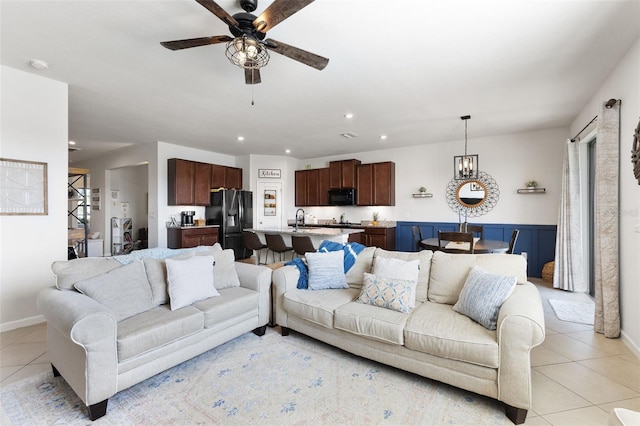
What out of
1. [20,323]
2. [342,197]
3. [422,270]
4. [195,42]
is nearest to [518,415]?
[422,270]

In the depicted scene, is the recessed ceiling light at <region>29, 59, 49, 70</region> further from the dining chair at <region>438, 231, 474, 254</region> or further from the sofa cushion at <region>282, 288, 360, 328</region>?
the dining chair at <region>438, 231, 474, 254</region>

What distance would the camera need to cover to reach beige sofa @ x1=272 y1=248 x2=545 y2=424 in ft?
5.76

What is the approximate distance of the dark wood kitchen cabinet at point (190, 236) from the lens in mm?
6051

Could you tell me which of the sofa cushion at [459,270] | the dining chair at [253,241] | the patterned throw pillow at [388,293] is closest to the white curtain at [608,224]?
the sofa cushion at [459,270]

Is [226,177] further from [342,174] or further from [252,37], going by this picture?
[252,37]

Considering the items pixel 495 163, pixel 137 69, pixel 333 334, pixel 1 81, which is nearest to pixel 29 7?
pixel 137 69

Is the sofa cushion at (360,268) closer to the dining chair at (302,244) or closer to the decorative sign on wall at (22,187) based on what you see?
the dining chair at (302,244)

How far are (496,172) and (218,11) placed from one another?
5.63 metres

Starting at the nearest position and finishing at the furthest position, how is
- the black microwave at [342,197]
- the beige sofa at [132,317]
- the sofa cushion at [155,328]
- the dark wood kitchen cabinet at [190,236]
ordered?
the beige sofa at [132,317] < the sofa cushion at [155,328] < the dark wood kitchen cabinet at [190,236] < the black microwave at [342,197]

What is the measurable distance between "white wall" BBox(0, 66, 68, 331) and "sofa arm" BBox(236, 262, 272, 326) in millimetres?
2275

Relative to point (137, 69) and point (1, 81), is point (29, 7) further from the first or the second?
point (1, 81)

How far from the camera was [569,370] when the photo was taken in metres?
2.29

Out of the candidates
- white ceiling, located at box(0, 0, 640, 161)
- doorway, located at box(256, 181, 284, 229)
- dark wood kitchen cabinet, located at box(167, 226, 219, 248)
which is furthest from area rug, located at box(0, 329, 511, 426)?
doorway, located at box(256, 181, 284, 229)

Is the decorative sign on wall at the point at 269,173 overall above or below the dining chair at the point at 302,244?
above
